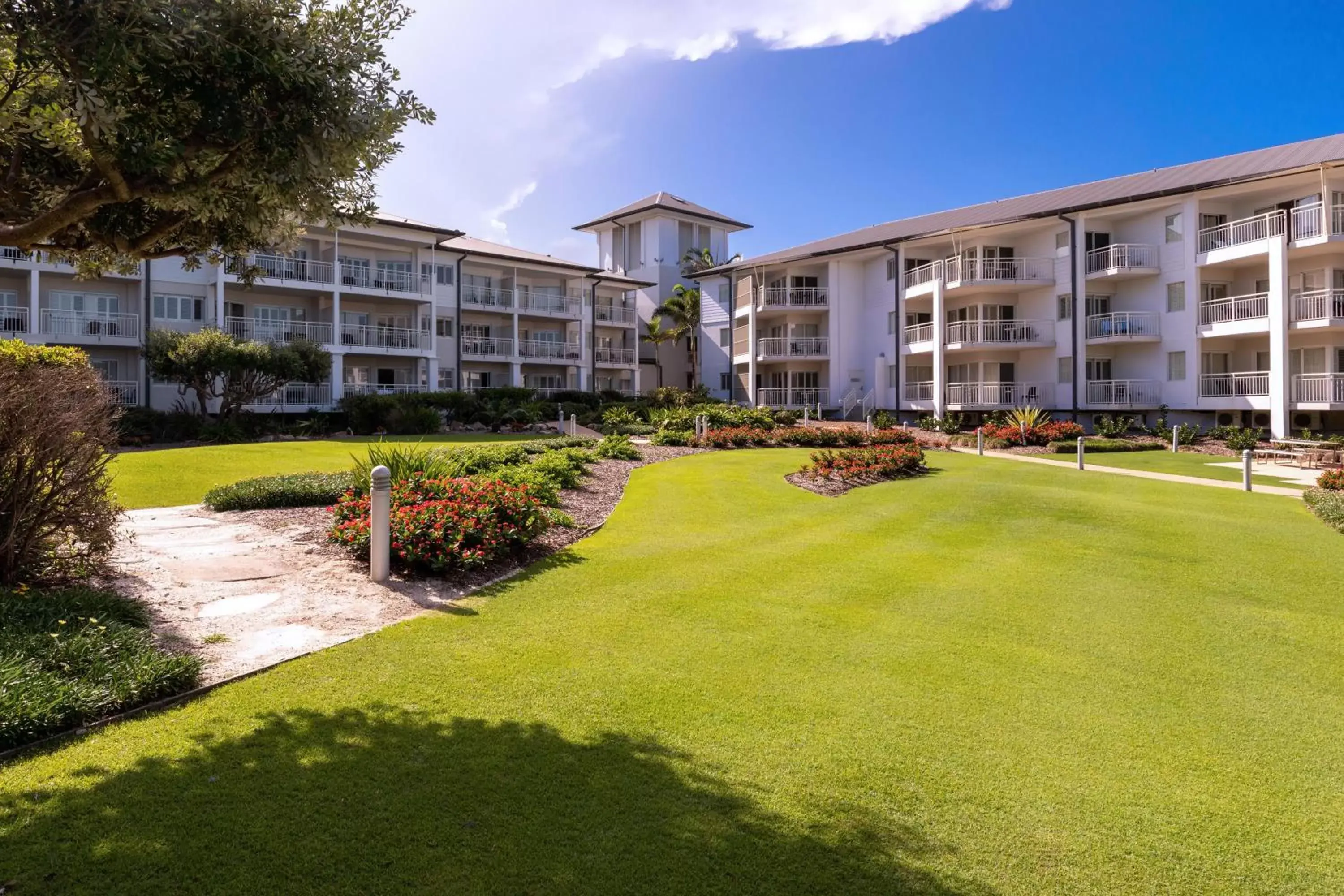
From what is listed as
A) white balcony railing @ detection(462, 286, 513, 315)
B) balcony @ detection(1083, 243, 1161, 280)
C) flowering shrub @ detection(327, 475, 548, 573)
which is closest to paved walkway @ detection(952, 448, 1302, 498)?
balcony @ detection(1083, 243, 1161, 280)

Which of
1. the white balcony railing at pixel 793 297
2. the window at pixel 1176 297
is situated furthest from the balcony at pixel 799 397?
A: the window at pixel 1176 297

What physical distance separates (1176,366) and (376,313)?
37715 millimetres

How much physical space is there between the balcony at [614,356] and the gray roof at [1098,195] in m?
9.79

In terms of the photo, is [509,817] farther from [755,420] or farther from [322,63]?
[755,420]

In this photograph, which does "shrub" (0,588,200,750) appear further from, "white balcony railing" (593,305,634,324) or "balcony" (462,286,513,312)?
"white balcony railing" (593,305,634,324)

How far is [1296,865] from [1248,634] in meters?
4.42

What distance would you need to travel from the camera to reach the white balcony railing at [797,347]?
1778 inches

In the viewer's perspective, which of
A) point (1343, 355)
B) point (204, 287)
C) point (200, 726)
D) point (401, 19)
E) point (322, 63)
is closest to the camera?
point (200, 726)

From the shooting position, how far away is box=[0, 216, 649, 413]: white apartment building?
3288 cm

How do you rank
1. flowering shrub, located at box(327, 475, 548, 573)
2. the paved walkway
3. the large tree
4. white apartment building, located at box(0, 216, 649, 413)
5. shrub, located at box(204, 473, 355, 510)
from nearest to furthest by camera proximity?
the large tree
flowering shrub, located at box(327, 475, 548, 573)
shrub, located at box(204, 473, 355, 510)
the paved walkway
white apartment building, located at box(0, 216, 649, 413)

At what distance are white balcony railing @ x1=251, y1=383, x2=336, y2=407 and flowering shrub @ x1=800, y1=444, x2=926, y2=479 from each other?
2384 cm

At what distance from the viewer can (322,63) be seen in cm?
562

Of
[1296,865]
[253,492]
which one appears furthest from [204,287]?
[1296,865]

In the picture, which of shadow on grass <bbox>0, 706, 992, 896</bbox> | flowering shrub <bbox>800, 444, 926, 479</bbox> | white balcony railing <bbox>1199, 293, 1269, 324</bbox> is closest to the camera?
shadow on grass <bbox>0, 706, 992, 896</bbox>
